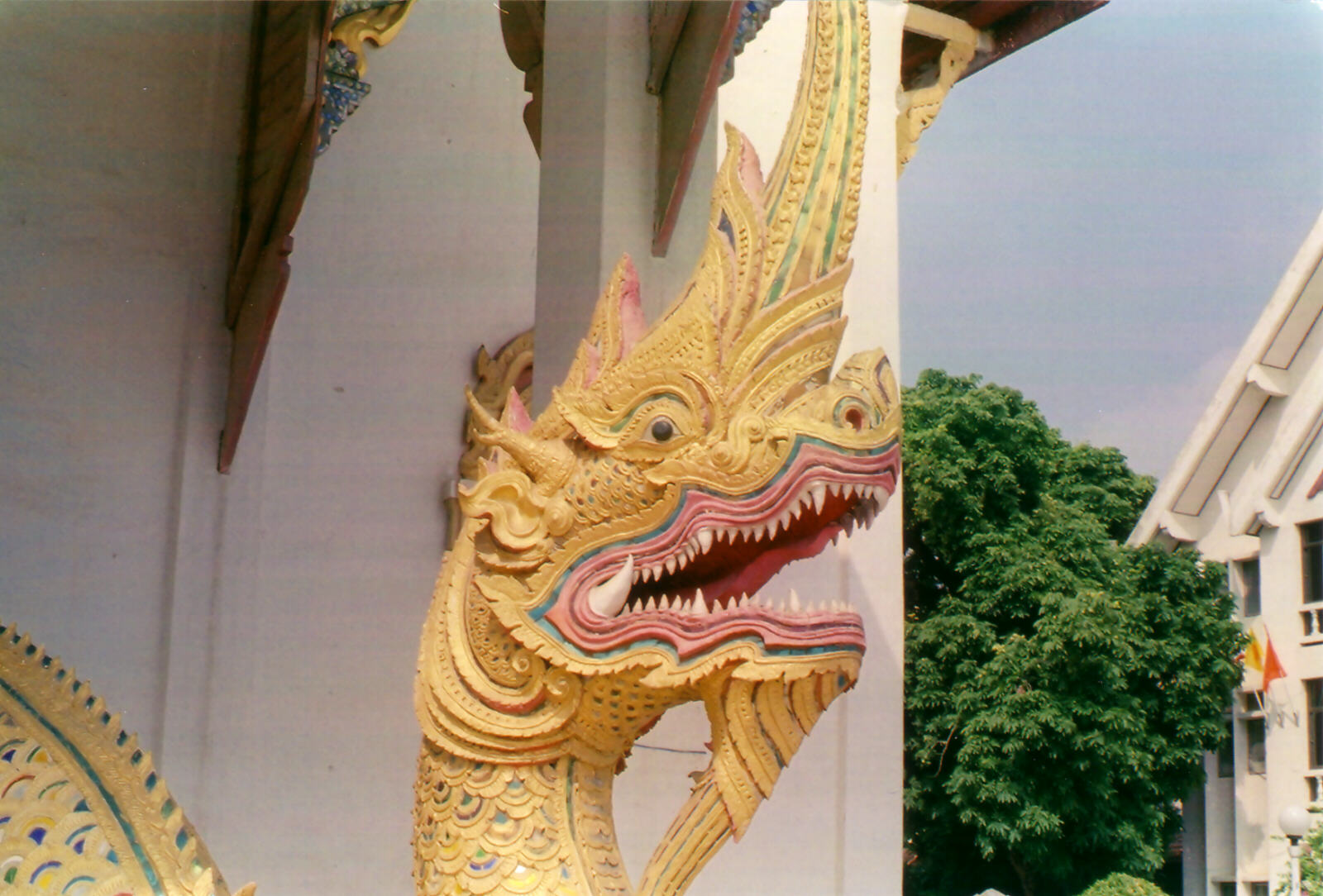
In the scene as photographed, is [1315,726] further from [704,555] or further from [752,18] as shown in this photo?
[704,555]

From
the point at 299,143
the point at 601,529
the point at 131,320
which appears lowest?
the point at 601,529

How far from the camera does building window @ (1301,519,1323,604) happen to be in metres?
9.52

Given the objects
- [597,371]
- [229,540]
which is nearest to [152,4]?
[229,540]

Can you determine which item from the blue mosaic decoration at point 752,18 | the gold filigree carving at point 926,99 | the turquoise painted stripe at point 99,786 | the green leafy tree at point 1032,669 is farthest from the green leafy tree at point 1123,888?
the turquoise painted stripe at point 99,786

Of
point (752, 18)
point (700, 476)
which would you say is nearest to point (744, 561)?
point (700, 476)

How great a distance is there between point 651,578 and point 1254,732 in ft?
28.1

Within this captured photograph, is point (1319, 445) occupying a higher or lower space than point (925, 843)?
higher

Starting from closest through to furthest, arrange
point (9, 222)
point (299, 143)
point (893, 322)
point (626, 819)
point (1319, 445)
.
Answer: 1. point (299, 143)
2. point (9, 222)
3. point (626, 819)
4. point (893, 322)
5. point (1319, 445)

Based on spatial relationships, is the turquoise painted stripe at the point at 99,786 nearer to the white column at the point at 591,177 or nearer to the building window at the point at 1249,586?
Result: the white column at the point at 591,177

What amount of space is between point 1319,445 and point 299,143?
25.6 ft

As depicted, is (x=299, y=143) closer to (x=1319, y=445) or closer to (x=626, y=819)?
(x=626, y=819)

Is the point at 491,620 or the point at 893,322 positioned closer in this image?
the point at 491,620

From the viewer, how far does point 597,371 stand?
234cm

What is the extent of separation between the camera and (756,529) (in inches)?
86.5
